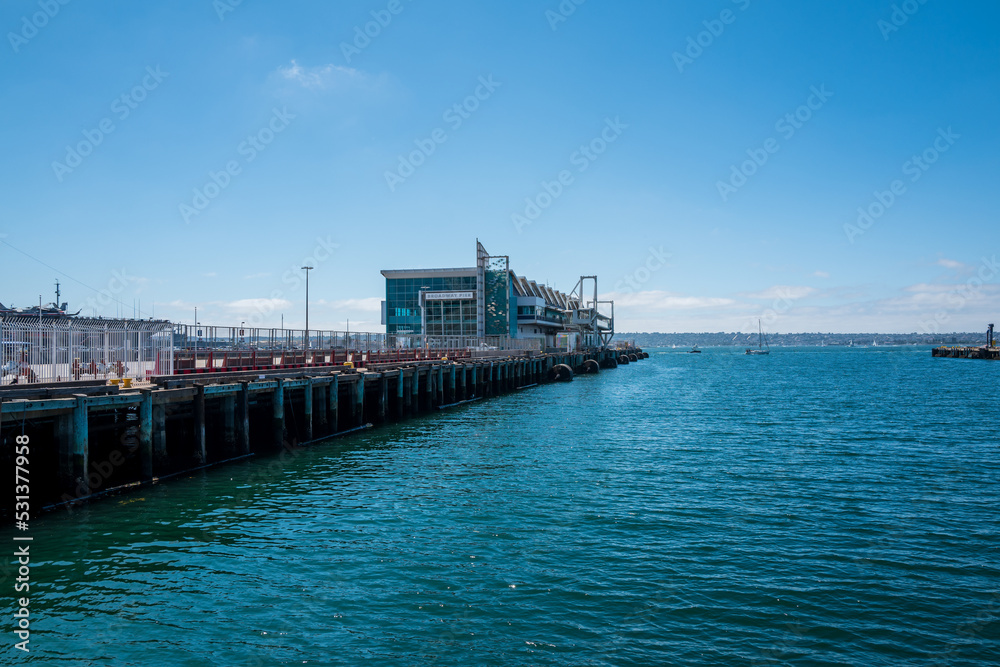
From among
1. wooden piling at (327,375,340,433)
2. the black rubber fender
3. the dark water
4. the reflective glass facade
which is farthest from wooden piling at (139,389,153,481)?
the reflective glass facade

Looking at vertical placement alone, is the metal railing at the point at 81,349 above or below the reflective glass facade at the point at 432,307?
below

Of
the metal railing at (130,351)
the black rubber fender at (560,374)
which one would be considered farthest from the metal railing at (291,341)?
the black rubber fender at (560,374)

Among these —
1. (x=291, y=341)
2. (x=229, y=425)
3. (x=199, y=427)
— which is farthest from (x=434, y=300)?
(x=199, y=427)

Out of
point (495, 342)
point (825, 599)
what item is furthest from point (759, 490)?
point (495, 342)

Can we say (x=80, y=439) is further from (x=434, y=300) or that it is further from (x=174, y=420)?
(x=434, y=300)

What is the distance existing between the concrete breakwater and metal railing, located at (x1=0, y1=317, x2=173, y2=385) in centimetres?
105

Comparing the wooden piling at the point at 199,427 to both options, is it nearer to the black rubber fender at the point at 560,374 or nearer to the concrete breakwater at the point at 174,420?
the concrete breakwater at the point at 174,420

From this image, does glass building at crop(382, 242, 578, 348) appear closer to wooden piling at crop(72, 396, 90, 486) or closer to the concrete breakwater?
the concrete breakwater

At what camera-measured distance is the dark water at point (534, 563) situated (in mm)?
9742

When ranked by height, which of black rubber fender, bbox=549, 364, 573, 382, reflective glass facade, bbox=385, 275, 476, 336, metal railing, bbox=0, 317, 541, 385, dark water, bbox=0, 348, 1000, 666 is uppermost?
reflective glass facade, bbox=385, 275, 476, 336

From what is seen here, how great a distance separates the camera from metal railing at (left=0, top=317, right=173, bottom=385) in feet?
56.7

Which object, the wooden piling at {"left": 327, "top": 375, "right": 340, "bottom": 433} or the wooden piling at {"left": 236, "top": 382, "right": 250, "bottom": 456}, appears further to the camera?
the wooden piling at {"left": 327, "top": 375, "right": 340, "bottom": 433}

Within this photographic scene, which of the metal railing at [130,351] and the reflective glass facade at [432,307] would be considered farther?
the reflective glass facade at [432,307]

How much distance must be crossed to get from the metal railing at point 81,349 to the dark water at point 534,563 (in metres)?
→ 4.21
